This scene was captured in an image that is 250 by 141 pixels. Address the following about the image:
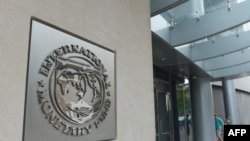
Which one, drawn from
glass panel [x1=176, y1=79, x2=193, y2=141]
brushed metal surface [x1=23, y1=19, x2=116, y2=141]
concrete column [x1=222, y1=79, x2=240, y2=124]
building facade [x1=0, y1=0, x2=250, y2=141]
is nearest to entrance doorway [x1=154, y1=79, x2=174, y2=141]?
glass panel [x1=176, y1=79, x2=193, y2=141]

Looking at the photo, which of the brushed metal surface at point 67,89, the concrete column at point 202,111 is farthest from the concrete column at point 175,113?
the brushed metal surface at point 67,89

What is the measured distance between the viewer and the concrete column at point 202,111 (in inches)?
Answer: 342

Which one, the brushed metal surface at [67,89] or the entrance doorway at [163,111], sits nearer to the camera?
the brushed metal surface at [67,89]

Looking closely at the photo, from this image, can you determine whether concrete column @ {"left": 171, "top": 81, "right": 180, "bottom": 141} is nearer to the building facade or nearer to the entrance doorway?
the entrance doorway

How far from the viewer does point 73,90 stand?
60.7 inches

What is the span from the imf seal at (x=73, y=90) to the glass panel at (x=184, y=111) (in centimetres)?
787

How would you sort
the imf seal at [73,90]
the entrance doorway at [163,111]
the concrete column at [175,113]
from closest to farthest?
the imf seal at [73,90] < the entrance doorway at [163,111] < the concrete column at [175,113]

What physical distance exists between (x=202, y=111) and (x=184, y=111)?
2.97ft

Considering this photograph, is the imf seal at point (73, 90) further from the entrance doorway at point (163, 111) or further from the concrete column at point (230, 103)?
the concrete column at point (230, 103)

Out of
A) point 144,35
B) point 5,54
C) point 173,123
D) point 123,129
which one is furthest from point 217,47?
point 5,54

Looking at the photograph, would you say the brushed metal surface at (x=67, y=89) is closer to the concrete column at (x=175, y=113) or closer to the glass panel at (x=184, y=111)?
the concrete column at (x=175, y=113)

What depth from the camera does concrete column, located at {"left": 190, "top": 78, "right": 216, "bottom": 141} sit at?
342 inches

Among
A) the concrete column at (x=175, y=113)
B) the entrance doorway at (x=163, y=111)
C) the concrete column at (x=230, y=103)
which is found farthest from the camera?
the concrete column at (x=230, y=103)

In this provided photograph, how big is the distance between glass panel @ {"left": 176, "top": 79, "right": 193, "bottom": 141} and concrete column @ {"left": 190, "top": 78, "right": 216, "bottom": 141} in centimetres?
48
